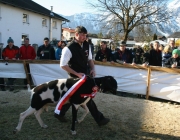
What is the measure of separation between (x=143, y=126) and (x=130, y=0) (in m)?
29.2

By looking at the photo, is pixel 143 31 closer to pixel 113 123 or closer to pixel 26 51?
pixel 26 51

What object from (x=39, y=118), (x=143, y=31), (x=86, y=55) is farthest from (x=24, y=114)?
(x=143, y=31)

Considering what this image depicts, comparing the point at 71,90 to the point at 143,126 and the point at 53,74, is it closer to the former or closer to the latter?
the point at 143,126

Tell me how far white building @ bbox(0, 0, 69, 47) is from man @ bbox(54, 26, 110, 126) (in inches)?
834

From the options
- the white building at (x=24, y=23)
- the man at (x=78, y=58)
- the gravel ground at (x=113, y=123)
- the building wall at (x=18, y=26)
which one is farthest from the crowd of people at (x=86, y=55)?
the building wall at (x=18, y=26)

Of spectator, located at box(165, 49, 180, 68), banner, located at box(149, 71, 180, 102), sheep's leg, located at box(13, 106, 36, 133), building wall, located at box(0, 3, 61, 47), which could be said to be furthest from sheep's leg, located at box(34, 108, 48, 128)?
building wall, located at box(0, 3, 61, 47)

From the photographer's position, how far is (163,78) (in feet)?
23.7

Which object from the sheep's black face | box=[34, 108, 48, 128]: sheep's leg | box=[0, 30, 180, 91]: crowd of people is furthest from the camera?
box=[0, 30, 180, 91]: crowd of people

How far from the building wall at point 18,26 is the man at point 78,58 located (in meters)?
21.3

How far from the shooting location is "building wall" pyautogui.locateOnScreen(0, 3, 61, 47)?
24614 mm

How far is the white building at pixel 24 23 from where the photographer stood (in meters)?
24.8

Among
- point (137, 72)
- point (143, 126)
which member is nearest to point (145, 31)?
point (137, 72)

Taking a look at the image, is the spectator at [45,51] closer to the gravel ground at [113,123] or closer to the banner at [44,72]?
the banner at [44,72]

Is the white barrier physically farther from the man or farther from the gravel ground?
the man
